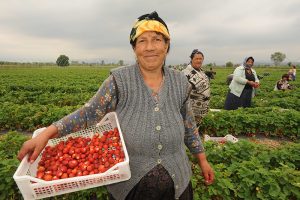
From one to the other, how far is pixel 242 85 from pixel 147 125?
707cm

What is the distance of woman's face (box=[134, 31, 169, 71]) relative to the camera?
1.81 m

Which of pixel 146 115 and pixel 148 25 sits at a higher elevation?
pixel 148 25

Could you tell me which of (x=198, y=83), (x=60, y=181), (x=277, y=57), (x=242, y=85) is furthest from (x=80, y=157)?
(x=277, y=57)

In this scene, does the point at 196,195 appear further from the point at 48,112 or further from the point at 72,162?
the point at 48,112

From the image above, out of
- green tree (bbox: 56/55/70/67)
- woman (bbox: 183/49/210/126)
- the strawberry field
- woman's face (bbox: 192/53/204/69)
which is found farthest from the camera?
green tree (bbox: 56/55/70/67)

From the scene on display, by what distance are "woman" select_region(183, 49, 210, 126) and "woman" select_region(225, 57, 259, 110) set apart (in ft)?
9.18

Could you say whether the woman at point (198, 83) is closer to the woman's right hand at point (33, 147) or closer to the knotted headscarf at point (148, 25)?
the knotted headscarf at point (148, 25)

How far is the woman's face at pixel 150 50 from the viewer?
181cm

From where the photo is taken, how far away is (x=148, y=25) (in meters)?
1.78

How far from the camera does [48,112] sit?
8.45m

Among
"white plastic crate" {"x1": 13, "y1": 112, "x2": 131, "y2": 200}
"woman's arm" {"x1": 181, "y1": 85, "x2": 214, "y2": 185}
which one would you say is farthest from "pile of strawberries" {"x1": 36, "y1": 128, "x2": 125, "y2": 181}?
"woman's arm" {"x1": 181, "y1": 85, "x2": 214, "y2": 185}

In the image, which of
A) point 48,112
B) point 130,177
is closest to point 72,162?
point 130,177

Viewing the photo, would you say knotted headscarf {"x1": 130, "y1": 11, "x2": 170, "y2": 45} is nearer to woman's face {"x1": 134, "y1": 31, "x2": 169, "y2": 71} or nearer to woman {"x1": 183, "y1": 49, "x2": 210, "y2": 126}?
woman's face {"x1": 134, "y1": 31, "x2": 169, "y2": 71}

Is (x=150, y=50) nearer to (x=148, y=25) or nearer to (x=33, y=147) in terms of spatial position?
(x=148, y=25)
